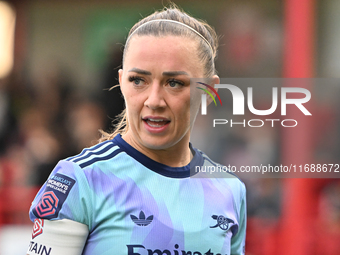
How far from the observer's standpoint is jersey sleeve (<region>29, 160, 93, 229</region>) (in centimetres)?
146

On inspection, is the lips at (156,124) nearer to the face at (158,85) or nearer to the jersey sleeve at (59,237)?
the face at (158,85)

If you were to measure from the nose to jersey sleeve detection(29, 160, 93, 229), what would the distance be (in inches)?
13.7

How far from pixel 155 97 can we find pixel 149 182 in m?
0.32

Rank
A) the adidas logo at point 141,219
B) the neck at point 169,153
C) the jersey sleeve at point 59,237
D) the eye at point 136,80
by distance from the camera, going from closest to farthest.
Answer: the jersey sleeve at point 59,237
the adidas logo at point 141,219
the eye at point 136,80
the neck at point 169,153

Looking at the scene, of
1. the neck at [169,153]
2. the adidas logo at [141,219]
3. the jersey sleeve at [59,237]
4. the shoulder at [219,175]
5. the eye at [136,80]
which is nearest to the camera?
the jersey sleeve at [59,237]

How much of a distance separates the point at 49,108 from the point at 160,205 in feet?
13.3

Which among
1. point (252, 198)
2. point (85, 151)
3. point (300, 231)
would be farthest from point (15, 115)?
point (85, 151)

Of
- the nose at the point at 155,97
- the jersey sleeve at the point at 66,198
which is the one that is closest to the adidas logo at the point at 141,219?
the jersey sleeve at the point at 66,198

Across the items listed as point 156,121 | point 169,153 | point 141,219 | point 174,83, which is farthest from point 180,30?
point 141,219

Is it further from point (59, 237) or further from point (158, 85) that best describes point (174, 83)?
point (59, 237)

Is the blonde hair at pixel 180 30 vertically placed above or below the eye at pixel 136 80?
above

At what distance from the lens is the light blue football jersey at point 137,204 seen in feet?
4.92

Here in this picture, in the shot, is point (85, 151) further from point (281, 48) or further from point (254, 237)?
point (281, 48)

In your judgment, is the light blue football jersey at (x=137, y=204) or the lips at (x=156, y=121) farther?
the lips at (x=156, y=121)
